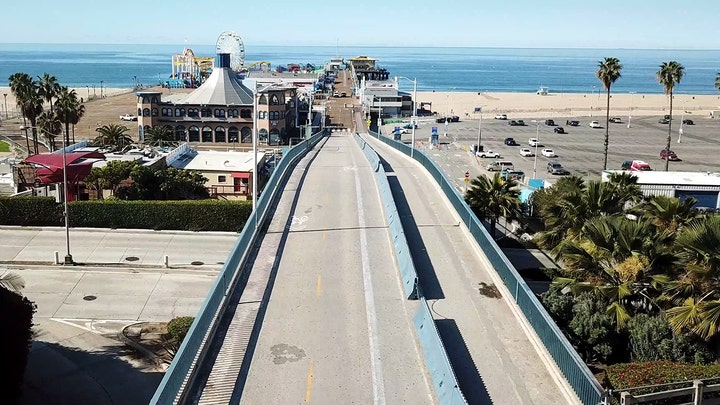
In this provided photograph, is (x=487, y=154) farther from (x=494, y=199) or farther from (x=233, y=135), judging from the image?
(x=494, y=199)

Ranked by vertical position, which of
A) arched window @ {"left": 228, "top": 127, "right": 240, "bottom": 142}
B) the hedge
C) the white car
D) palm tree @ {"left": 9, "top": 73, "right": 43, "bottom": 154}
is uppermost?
palm tree @ {"left": 9, "top": 73, "right": 43, "bottom": 154}

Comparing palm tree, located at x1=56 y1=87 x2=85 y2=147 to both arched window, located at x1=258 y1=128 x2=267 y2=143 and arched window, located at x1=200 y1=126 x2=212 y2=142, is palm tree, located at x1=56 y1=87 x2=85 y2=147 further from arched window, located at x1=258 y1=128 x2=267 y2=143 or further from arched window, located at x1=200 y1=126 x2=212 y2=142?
arched window, located at x1=258 y1=128 x2=267 y2=143

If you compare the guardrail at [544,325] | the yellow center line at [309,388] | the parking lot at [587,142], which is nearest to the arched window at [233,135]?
the parking lot at [587,142]

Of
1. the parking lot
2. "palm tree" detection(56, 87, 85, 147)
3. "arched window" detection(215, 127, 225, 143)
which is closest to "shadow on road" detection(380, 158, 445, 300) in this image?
"palm tree" detection(56, 87, 85, 147)

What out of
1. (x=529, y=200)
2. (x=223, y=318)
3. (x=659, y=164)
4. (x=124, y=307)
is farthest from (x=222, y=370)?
(x=659, y=164)

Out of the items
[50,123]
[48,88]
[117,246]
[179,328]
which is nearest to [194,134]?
[48,88]

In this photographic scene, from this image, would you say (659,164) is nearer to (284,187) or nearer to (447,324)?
(284,187)
